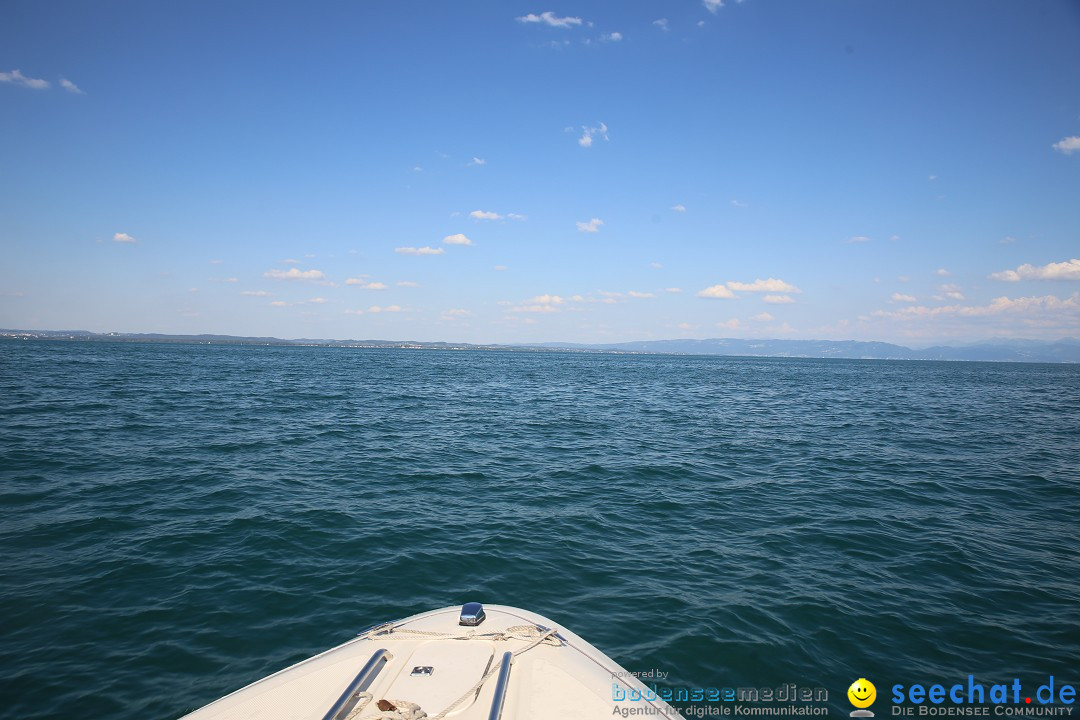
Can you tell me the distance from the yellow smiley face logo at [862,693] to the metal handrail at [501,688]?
5.64m

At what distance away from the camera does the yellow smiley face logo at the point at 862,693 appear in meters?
7.46

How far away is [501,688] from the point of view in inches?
223

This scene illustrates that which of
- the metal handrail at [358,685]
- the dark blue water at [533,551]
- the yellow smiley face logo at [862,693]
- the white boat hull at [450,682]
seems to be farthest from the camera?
the dark blue water at [533,551]

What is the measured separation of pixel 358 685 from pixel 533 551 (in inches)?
286

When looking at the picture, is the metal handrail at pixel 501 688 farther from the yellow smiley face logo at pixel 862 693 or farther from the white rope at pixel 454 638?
the yellow smiley face logo at pixel 862 693

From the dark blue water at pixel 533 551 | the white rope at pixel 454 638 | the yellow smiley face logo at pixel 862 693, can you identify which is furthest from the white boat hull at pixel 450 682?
the yellow smiley face logo at pixel 862 693

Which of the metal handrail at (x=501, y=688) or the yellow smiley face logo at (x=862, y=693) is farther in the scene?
the yellow smiley face logo at (x=862, y=693)

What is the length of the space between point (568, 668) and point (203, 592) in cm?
854

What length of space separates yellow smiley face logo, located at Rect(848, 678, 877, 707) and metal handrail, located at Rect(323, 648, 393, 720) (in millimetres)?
7204

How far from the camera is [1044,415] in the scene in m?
41.5

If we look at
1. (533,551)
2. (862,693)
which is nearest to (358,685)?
(533,551)

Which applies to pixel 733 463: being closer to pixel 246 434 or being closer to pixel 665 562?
pixel 665 562

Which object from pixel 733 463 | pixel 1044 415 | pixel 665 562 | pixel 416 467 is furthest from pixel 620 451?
pixel 1044 415

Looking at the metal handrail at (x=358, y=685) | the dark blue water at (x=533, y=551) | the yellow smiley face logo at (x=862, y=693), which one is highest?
the metal handrail at (x=358, y=685)
